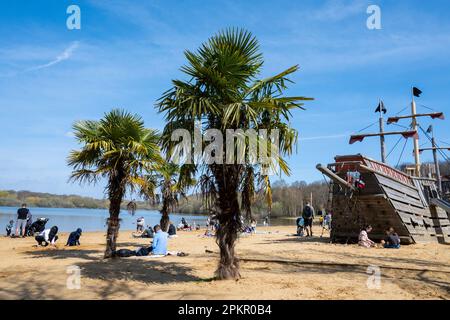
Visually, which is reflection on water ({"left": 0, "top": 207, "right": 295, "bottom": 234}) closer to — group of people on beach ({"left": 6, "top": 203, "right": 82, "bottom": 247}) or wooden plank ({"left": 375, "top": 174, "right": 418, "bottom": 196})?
group of people on beach ({"left": 6, "top": 203, "right": 82, "bottom": 247})

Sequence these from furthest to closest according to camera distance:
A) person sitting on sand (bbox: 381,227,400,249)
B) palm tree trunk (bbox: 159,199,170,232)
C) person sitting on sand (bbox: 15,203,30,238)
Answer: person sitting on sand (bbox: 15,203,30,238)
palm tree trunk (bbox: 159,199,170,232)
person sitting on sand (bbox: 381,227,400,249)

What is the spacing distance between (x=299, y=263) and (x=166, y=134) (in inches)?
208

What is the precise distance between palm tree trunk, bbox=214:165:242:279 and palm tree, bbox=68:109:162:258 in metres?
4.53

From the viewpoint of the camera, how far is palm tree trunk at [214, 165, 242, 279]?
7.55 m

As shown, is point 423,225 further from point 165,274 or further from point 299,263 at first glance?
point 165,274

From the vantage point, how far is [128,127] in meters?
11.3

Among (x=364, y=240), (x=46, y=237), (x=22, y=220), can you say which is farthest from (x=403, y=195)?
(x=22, y=220)

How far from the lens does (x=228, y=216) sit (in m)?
7.54

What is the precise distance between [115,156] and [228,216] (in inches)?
211

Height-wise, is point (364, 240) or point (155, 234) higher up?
point (155, 234)

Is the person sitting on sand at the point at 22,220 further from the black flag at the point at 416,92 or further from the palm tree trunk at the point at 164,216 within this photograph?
the black flag at the point at 416,92

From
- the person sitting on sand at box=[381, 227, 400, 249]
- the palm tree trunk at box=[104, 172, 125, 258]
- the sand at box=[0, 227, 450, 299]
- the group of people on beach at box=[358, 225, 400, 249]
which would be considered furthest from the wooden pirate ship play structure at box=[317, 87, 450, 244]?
the palm tree trunk at box=[104, 172, 125, 258]
